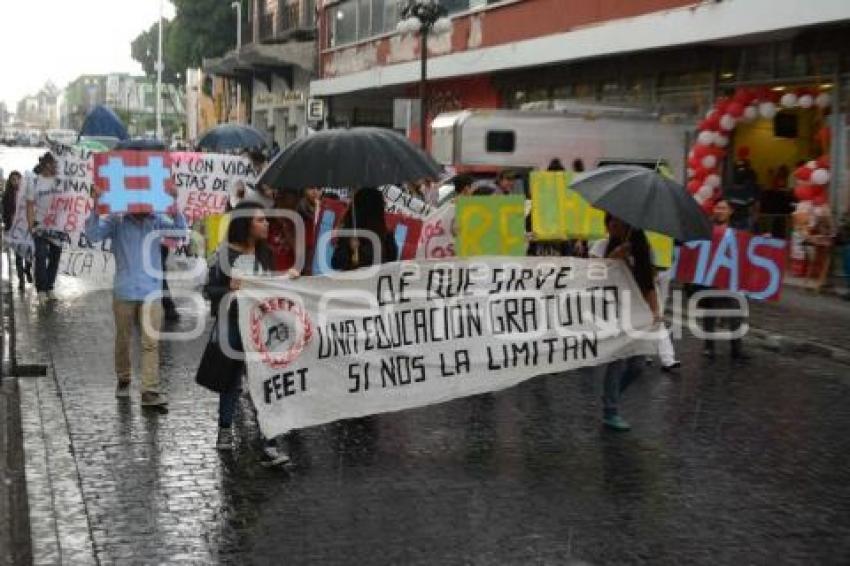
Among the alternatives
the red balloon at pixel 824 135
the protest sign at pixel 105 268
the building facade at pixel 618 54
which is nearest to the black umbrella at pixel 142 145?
the protest sign at pixel 105 268

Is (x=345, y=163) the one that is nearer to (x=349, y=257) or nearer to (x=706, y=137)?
(x=349, y=257)

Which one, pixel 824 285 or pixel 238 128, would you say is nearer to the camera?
pixel 824 285

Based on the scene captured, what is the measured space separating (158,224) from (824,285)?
10823 millimetres

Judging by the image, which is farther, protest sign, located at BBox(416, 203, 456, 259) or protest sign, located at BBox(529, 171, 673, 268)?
protest sign, located at BBox(529, 171, 673, 268)

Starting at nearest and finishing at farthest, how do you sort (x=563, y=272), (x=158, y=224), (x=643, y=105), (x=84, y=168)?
(x=563, y=272) < (x=158, y=224) < (x=84, y=168) < (x=643, y=105)

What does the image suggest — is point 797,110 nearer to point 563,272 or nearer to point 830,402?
point 830,402

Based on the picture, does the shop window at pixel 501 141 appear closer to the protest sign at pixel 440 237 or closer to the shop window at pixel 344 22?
the protest sign at pixel 440 237

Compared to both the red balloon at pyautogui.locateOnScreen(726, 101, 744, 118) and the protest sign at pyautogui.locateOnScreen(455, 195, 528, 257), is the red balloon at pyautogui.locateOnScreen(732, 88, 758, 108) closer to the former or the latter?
the red balloon at pyautogui.locateOnScreen(726, 101, 744, 118)

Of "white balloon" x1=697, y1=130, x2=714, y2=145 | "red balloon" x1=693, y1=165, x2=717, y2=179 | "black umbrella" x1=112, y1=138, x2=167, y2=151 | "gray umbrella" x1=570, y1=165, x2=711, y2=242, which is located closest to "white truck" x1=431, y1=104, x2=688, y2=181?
"red balloon" x1=693, y1=165, x2=717, y2=179

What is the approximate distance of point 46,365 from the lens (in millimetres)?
10797

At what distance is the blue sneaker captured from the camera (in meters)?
8.78

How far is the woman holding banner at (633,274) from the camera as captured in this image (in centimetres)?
867

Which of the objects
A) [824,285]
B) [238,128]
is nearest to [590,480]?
[824,285]

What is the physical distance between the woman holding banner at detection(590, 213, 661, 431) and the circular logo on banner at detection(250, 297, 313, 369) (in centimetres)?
231
